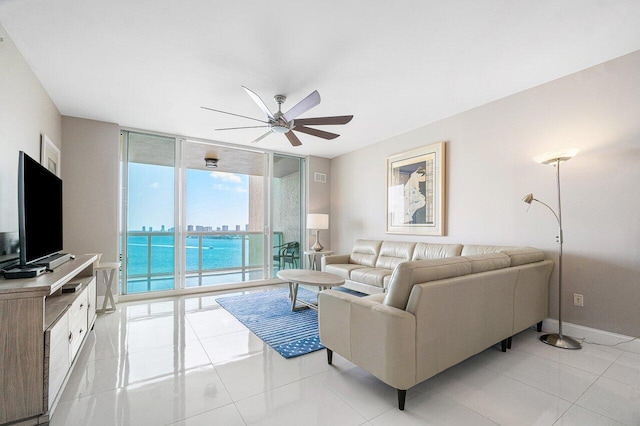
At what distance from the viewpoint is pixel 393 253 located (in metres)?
4.34

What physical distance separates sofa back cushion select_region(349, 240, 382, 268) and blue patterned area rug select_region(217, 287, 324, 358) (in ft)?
3.06

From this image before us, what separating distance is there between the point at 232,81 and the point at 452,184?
2.95m

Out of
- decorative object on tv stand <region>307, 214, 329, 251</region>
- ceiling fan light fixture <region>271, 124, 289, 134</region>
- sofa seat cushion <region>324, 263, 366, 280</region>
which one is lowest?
sofa seat cushion <region>324, 263, 366, 280</region>

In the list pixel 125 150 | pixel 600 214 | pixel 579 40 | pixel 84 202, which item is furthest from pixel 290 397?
pixel 125 150

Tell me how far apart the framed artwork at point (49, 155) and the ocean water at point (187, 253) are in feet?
4.46

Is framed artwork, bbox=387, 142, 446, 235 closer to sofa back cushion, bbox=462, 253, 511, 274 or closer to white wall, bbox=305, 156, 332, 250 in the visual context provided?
sofa back cushion, bbox=462, 253, 511, 274

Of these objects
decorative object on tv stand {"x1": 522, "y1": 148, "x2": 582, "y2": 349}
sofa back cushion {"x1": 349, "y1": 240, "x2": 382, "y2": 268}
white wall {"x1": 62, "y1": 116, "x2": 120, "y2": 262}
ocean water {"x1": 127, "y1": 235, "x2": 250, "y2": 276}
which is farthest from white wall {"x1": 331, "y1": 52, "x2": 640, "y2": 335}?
white wall {"x1": 62, "y1": 116, "x2": 120, "y2": 262}

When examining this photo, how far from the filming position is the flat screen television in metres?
1.75

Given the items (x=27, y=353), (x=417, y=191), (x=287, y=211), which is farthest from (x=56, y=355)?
(x=287, y=211)

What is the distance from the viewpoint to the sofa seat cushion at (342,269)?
4234 millimetres

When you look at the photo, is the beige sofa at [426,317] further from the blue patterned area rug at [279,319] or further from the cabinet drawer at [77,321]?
the cabinet drawer at [77,321]

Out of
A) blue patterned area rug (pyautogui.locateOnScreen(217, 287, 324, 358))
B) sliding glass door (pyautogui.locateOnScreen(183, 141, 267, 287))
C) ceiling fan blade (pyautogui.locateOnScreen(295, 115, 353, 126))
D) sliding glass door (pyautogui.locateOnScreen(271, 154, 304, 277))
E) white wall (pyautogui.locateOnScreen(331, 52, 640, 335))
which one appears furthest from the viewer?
sliding glass door (pyautogui.locateOnScreen(271, 154, 304, 277))

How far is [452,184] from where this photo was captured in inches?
151

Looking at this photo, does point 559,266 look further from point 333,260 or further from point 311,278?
point 333,260
